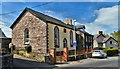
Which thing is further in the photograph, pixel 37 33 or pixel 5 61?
pixel 37 33

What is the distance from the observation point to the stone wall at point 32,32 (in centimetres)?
3453

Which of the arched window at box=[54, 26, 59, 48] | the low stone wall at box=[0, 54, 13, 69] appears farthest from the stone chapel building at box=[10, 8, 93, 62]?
the low stone wall at box=[0, 54, 13, 69]

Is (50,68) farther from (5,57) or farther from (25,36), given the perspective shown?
(25,36)

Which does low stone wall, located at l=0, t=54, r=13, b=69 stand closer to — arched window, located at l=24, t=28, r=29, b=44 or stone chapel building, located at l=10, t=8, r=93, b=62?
stone chapel building, located at l=10, t=8, r=93, b=62

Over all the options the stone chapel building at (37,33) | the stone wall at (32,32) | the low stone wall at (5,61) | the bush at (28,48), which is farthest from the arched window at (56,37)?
the low stone wall at (5,61)

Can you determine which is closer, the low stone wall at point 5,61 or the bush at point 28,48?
the low stone wall at point 5,61

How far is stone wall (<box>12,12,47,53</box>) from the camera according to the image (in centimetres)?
3453

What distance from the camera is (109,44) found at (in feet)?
281

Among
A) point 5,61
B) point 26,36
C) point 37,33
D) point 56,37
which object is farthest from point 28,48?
point 5,61

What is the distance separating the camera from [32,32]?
117ft

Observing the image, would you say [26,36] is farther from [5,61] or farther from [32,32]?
[5,61]

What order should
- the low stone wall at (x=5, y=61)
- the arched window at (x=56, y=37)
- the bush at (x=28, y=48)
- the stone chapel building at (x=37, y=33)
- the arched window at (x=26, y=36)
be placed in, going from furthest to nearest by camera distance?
the arched window at (x=56, y=37), the arched window at (x=26, y=36), the stone chapel building at (x=37, y=33), the bush at (x=28, y=48), the low stone wall at (x=5, y=61)

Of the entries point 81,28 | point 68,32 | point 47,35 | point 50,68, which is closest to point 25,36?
point 47,35

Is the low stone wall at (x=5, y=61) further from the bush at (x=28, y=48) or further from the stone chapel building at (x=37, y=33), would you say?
the bush at (x=28, y=48)
